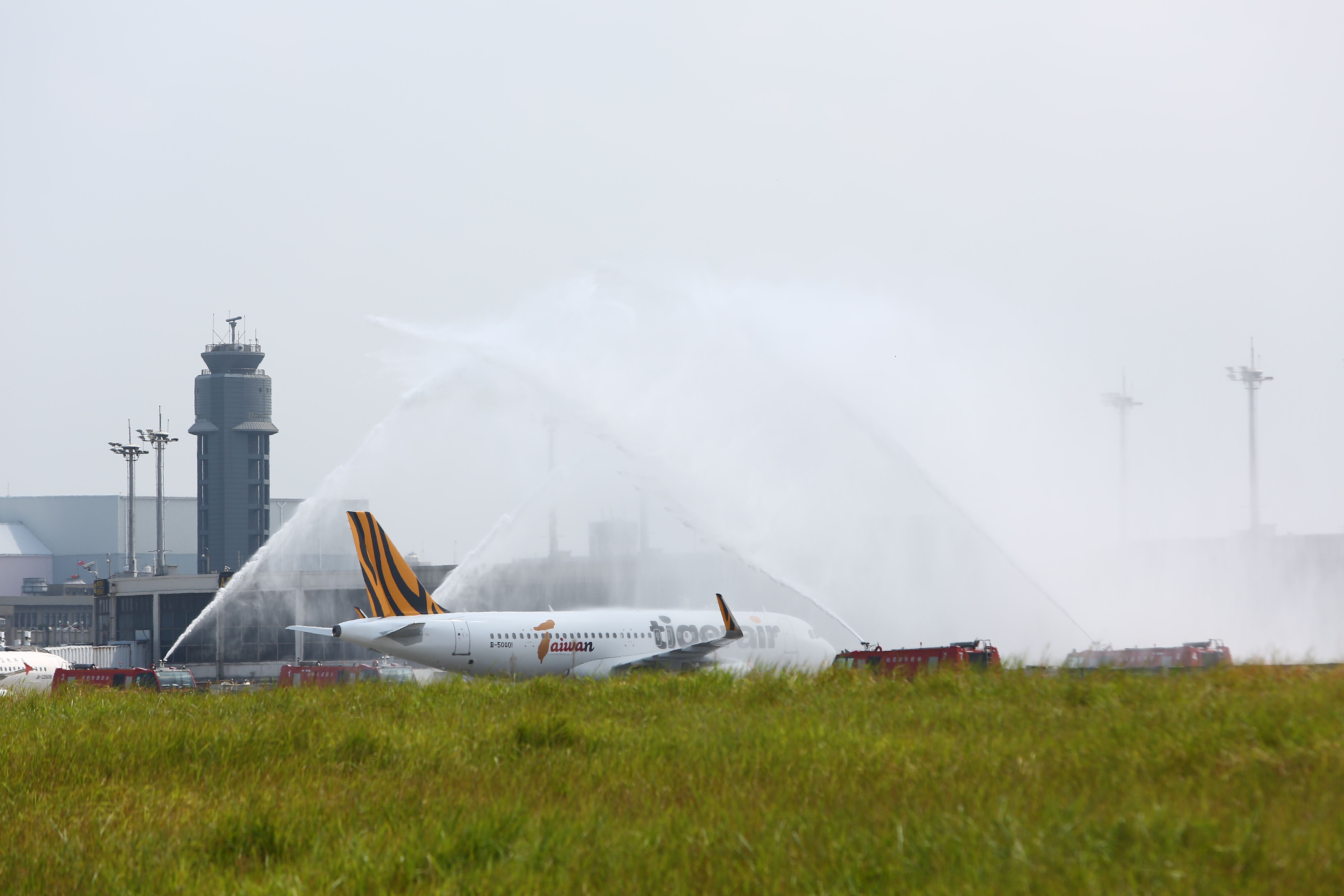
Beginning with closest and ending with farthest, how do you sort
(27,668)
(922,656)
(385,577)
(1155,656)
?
1. (922,656)
2. (1155,656)
3. (385,577)
4. (27,668)

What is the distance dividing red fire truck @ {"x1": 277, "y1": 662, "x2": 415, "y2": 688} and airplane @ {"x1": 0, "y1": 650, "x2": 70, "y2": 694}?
13704 mm

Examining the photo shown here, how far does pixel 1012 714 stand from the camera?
13.5 meters

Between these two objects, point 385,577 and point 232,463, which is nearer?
point 385,577

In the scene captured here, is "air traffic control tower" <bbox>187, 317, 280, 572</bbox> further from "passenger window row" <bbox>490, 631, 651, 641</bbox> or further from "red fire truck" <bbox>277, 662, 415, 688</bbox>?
"passenger window row" <bbox>490, 631, 651, 641</bbox>

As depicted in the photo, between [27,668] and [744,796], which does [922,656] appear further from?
[27,668]

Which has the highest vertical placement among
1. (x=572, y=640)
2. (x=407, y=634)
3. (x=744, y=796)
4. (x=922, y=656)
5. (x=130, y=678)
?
(x=744, y=796)

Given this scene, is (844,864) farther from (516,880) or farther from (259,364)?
(259,364)

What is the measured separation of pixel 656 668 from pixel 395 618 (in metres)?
9.95

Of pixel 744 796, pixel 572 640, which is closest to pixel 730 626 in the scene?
pixel 572 640

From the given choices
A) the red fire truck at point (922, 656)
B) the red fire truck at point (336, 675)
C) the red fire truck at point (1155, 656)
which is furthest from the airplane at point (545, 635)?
the red fire truck at point (1155, 656)

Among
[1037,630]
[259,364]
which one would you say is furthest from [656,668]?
[259,364]

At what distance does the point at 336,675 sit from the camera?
2024 inches

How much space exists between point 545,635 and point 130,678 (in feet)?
82.0

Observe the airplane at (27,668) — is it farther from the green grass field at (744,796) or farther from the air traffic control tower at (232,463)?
the air traffic control tower at (232,463)
